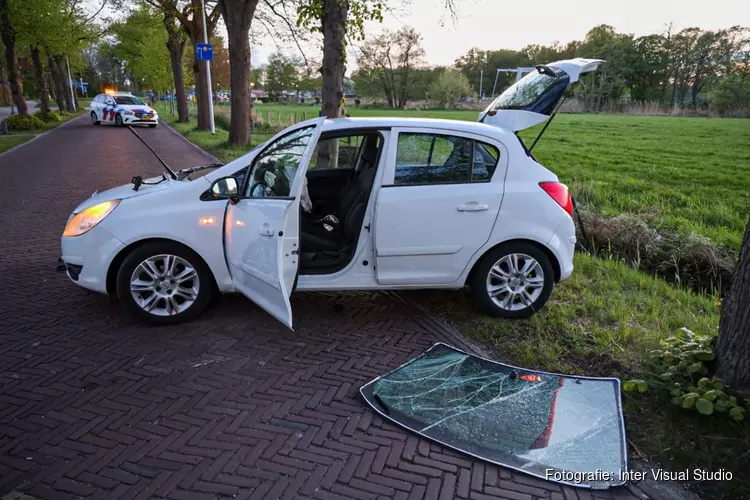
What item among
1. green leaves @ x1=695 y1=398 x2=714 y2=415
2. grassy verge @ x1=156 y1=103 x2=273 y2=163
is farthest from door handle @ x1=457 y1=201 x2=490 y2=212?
grassy verge @ x1=156 y1=103 x2=273 y2=163

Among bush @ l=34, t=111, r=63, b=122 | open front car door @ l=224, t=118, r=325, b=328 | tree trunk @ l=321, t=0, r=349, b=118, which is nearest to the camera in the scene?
open front car door @ l=224, t=118, r=325, b=328

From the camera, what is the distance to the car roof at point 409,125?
431 cm

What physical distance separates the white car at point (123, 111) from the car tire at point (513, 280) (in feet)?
83.7

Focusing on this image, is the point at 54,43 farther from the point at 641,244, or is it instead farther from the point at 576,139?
the point at 641,244

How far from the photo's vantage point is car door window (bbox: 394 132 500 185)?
4.33 m

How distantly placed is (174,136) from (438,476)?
22379mm

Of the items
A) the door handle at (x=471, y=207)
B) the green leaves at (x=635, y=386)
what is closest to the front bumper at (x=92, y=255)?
the door handle at (x=471, y=207)

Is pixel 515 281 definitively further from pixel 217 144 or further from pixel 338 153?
pixel 217 144

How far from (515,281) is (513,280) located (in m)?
0.02

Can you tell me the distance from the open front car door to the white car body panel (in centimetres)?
2

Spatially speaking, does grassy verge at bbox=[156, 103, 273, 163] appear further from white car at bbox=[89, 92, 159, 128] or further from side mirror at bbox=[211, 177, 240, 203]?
side mirror at bbox=[211, 177, 240, 203]

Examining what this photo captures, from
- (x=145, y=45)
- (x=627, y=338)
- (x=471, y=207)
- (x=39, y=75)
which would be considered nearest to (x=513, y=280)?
(x=471, y=207)

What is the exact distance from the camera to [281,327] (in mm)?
4480

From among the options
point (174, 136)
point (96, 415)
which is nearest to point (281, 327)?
point (96, 415)
